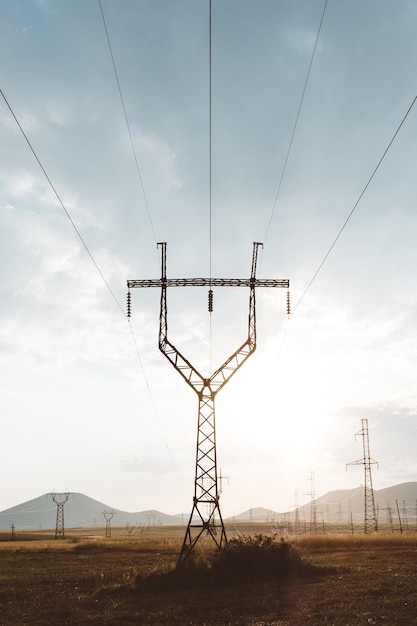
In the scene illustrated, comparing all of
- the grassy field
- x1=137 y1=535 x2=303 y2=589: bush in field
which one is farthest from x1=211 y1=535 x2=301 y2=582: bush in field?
the grassy field

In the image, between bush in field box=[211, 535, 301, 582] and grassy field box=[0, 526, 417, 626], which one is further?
bush in field box=[211, 535, 301, 582]

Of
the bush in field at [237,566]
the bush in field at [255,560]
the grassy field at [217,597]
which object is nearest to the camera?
the grassy field at [217,597]

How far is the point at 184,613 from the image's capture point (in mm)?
20625

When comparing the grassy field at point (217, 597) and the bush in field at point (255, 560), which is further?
the bush in field at point (255, 560)

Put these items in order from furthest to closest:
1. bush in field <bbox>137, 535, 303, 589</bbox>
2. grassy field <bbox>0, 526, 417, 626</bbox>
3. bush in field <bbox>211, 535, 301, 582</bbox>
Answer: bush in field <bbox>211, 535, 301, 582</bbox> < bush in field <bbox>137, 535, 303, 589</bbox> < grassy field <bbox>0, 526, 417, 626</bbox>

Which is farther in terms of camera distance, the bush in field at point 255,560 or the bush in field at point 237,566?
the bush in field at point 255,560

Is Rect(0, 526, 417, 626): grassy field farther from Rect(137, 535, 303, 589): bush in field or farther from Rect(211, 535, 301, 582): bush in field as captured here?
Rect(211, 535, 301, 582): bush in field

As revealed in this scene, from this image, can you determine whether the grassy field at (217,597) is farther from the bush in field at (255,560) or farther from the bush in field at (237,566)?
the bush in field at (255,560)

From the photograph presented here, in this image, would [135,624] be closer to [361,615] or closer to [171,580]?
[361,615]

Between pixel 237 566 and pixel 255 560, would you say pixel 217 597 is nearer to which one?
pixel 237 566

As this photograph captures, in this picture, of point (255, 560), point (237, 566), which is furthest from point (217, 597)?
point (255, 560)

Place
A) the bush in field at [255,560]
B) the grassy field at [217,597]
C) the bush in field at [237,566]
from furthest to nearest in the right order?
the bush in field at [255,560] → the bush in field at [237,566] → the grassy field at [217,597]

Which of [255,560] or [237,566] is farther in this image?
[255,560]

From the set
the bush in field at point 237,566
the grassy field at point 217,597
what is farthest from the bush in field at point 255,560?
the grassy field at point 217,597
